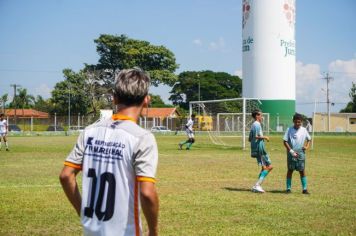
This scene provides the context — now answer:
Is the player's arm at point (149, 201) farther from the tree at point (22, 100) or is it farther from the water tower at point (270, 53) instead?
the tree at point (22, 100)

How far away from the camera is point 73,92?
240ft

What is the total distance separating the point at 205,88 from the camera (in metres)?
96.4

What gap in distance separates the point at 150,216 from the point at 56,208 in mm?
6403

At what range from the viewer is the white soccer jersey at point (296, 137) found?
1162 centimetres

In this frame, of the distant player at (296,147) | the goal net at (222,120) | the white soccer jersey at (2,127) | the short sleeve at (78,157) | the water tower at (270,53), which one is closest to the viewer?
the short sleeve at (78,157)

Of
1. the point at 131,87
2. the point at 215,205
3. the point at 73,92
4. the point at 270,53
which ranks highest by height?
the point at 270,53

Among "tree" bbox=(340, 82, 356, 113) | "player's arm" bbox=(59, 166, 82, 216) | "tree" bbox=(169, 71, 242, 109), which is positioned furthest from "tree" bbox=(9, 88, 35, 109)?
"player's arm" bbox=(59, 166, 82, 216)

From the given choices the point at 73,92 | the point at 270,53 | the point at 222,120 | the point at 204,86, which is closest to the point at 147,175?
the point at 222,120

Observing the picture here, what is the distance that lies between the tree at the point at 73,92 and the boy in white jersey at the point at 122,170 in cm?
7157

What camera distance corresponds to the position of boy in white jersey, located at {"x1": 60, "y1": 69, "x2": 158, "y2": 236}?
3074mm

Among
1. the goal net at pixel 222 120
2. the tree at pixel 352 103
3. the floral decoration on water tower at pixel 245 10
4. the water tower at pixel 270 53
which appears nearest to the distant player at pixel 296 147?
the goal net at pixel 222 120

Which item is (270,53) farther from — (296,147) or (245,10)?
(296,147)

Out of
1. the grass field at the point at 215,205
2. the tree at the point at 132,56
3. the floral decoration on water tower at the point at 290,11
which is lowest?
the grass field at the point at 215,205

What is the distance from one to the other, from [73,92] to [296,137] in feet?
211
